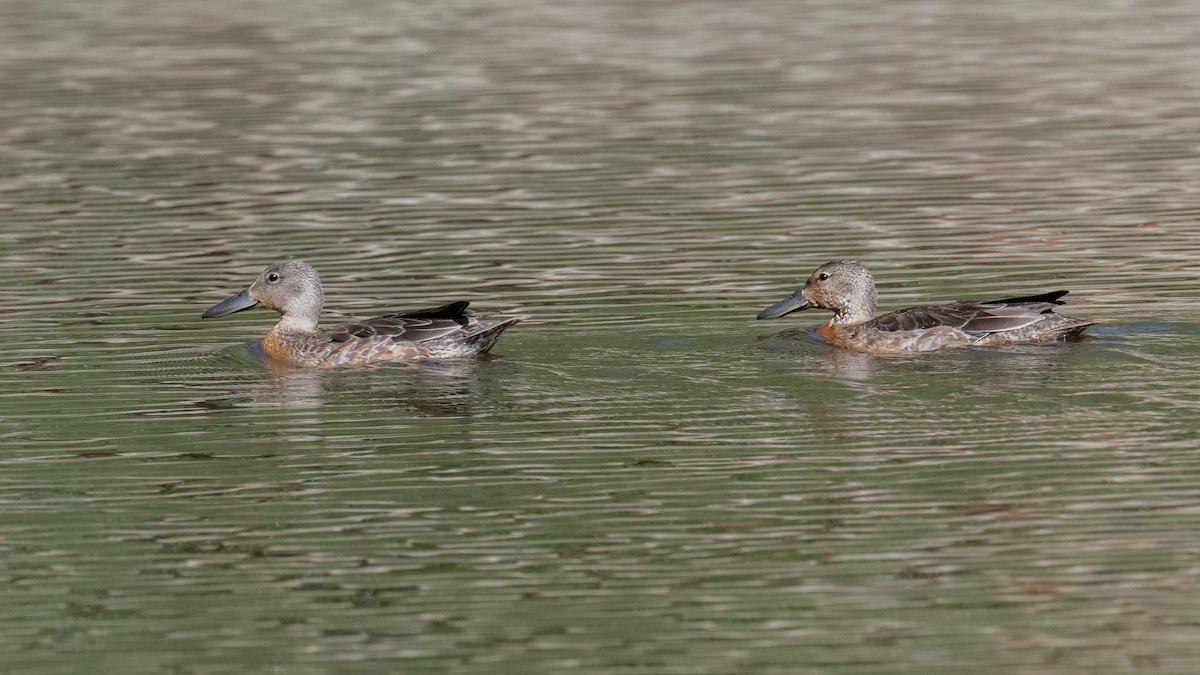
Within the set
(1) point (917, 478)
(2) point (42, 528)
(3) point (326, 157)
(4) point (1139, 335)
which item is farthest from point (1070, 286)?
(3) point (326, 157)

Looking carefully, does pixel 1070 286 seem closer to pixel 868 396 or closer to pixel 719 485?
pixel 868 396

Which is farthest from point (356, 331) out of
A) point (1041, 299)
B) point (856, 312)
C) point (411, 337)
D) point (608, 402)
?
point (1041, 299)

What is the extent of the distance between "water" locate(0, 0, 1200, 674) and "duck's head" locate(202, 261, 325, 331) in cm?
36

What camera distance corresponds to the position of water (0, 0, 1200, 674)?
8.26m

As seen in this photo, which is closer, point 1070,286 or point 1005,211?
point 1070,286

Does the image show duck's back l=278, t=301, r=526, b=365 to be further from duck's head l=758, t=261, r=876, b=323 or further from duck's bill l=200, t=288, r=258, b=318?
duck's head l=758, t=261, r=876, b=323

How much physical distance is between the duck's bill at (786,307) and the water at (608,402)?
172mm

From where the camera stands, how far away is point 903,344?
13523 mm

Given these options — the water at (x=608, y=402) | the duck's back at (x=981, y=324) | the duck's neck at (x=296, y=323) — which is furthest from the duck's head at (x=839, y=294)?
the duck's neck at (x=296, y=323)

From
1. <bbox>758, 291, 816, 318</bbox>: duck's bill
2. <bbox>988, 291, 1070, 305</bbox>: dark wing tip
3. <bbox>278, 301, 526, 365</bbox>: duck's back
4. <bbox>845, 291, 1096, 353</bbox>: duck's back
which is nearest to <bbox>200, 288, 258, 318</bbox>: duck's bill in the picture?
<bbox>278, 301, 526, 365</bbox>: duck's back

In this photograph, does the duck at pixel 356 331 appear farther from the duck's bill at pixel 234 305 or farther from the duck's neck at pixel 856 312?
the duck's neck at pixel 856 312

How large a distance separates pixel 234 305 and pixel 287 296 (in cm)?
47

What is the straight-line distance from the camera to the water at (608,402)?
8258 mm

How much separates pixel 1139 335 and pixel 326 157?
13222mm
